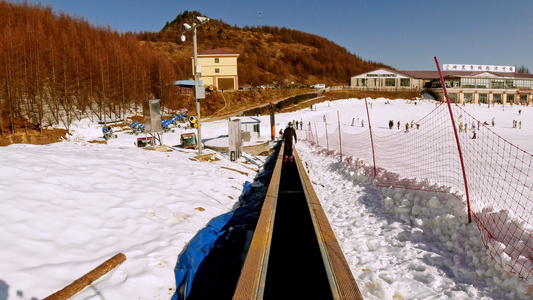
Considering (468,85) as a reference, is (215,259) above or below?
below

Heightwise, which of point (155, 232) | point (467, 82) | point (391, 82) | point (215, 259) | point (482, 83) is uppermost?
point (391, 82)

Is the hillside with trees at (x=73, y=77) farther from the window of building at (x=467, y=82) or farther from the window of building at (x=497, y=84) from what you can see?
the window of building at (x=497, y=84)

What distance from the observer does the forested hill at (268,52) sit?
353 feet

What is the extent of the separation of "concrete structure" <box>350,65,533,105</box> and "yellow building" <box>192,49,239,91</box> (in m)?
29.6

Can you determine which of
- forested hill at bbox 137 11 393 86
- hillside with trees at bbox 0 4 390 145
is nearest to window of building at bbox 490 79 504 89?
hillside with trees at bbox 0 4 390 145

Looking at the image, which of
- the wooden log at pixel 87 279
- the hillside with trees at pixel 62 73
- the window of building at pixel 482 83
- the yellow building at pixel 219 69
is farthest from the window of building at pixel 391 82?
the wooden log at pixel 87 279

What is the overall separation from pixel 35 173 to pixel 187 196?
3.39 m

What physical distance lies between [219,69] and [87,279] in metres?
62.9

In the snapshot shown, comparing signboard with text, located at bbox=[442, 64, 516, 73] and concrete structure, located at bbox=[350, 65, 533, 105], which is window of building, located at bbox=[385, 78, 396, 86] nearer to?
concrete structure, located at bbox=[350, 65, 533, 105]

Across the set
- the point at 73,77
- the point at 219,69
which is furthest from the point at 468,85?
the point at 73,77

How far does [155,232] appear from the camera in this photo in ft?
19.1

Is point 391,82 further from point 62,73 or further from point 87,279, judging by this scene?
point 87,279

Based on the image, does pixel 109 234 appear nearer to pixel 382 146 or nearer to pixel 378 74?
pixel 382 146

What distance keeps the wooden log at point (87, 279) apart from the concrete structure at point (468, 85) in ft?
241
